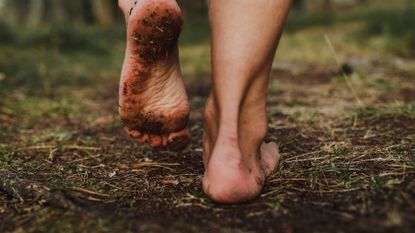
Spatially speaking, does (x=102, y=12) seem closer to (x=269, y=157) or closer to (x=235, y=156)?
(x=269, y=157)

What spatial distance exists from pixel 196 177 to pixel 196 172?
0.20 ft

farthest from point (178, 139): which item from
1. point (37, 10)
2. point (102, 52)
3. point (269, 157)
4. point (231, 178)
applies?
point (37, 10)

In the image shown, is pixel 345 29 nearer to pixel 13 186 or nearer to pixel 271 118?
pixel 271 118

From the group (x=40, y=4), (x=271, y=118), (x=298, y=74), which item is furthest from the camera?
(x=40, y=4)

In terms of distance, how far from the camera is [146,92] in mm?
1416

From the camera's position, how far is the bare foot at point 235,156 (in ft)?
3.65

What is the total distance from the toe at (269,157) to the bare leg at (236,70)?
0.13m

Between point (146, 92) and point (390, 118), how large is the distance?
3.52 ft

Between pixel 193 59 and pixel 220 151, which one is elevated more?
pixel 220 151

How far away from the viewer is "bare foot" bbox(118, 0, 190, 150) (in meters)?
1.27

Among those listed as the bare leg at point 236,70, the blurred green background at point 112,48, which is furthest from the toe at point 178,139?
the blurred green background at point 112,48

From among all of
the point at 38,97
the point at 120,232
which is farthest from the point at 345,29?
the point at 120,232

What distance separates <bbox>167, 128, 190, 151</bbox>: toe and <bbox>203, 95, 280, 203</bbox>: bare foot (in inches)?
7.5

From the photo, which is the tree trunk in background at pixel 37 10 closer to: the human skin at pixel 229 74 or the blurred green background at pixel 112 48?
the blurred green background at pixel 112 48
